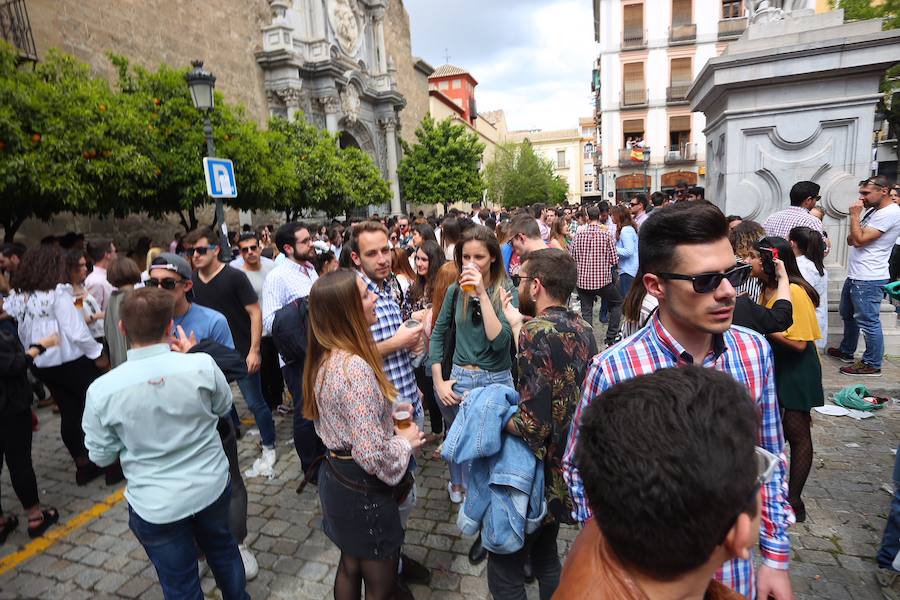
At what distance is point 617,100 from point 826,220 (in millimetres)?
32324

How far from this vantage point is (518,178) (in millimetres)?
50125

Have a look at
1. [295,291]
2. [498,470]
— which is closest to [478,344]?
[498,470]

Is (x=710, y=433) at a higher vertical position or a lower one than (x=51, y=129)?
lower

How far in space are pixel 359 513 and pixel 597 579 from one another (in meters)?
1.51

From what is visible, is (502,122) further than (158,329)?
Yes

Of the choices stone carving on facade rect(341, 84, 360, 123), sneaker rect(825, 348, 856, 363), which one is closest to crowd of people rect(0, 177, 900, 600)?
sneaker rect(825, 348, 856, 363)

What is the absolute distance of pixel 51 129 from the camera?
Answer: 7.70m

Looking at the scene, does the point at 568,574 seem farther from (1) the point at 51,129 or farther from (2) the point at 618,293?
(1) the point at 51,129

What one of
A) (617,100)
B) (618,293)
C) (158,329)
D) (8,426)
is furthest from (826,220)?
(617,100)

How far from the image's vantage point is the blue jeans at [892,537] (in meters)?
2.68

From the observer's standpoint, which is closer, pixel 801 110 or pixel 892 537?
pixel 892 537

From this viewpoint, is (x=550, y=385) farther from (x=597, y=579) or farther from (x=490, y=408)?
(x=597, y=579)

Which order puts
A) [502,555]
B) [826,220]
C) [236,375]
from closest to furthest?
[502,555], [236,375], [826,220]

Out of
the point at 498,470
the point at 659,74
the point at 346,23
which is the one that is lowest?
the point at 498,470
